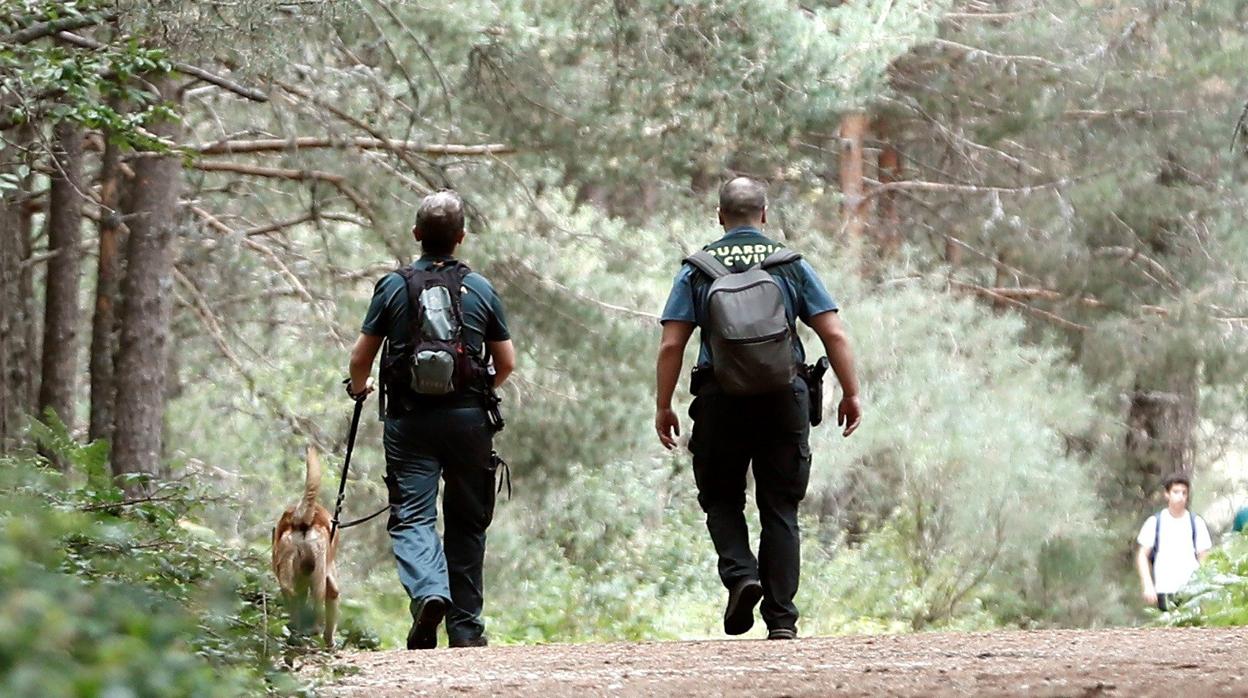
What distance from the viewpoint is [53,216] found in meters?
15.0

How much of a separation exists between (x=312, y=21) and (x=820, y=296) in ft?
16.4

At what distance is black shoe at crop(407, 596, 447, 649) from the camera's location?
7602 millimetres

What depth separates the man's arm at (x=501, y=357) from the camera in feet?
25.4

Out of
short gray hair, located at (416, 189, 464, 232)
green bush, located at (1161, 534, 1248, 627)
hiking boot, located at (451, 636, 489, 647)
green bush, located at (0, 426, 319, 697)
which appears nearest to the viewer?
green bush, located at (0, 426, 319, 697)

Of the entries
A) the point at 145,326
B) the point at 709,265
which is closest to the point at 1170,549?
the point at 709,265

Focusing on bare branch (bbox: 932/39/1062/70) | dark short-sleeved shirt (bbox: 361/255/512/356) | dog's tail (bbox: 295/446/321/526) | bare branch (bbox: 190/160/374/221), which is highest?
bare branch (bbox: 932/39/1062/70)

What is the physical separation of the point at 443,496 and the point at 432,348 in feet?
2.15

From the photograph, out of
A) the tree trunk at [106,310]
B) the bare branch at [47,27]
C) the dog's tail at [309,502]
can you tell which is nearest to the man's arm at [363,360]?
the dog's tail at [309,502]

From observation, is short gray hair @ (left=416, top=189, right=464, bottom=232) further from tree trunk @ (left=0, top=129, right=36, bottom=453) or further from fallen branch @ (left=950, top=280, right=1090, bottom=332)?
fallen branch @ (left=950, top=280, right=1090, bottom=332)

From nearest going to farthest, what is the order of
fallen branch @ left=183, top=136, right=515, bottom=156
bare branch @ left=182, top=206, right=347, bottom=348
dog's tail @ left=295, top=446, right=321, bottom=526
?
dog's tail @ left=295, top=446, right=321, bottom=526, fallen branch @ left=183, top=136, right=515, bottom=156, bare branch @ left=182, top=206, right=347, bottom=348

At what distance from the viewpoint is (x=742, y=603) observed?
25.1ft

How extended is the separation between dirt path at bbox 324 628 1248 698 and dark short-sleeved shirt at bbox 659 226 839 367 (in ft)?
4.23

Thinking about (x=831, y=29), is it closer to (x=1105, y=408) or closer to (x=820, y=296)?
(x=1105, y=408)

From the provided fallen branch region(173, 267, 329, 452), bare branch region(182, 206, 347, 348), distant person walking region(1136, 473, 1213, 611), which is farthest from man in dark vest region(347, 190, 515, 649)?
bare branch region(182, 206, 347, 348)
